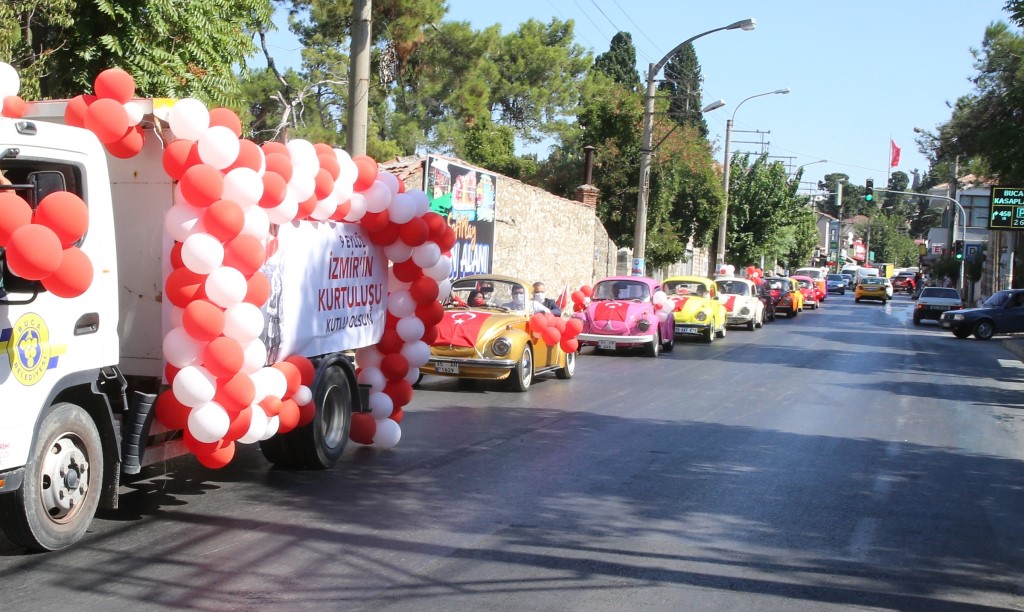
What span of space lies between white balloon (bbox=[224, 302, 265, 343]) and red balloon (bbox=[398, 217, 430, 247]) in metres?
3.17

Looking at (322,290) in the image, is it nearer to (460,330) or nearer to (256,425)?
(256,425)

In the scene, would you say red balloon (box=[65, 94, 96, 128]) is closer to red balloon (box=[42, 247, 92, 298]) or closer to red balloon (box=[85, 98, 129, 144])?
red balloon (box=[85, 98, 129, 144])

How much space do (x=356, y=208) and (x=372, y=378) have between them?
5.64 ft

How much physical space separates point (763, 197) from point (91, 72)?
146ft

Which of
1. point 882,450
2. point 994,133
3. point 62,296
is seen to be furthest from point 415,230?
point 994,133

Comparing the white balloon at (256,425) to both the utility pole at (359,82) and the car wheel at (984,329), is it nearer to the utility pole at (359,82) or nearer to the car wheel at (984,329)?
the utility pole at (359,82)

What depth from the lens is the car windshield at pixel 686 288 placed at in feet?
83.7

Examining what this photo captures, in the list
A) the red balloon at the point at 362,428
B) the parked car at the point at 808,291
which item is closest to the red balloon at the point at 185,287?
the red balloon at the point at 362,428

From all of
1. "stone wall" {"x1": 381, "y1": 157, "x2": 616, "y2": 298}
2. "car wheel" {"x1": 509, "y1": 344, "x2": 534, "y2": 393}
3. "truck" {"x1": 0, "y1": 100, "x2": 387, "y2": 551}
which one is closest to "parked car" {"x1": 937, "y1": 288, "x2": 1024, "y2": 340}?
"stone wall" {"x1": 381, "y1": 157, "x2": 616, "y2": 298}

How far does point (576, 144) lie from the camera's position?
45.0 meters

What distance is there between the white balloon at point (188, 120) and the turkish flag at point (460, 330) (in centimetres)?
715

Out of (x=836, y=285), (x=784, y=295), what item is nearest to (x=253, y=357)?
(x=784, y=295)

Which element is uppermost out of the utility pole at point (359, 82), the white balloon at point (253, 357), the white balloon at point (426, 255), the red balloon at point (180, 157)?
the utility pole at point (359, 82)

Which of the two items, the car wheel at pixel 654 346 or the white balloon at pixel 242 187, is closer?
the white balloon at pixel 242 187
